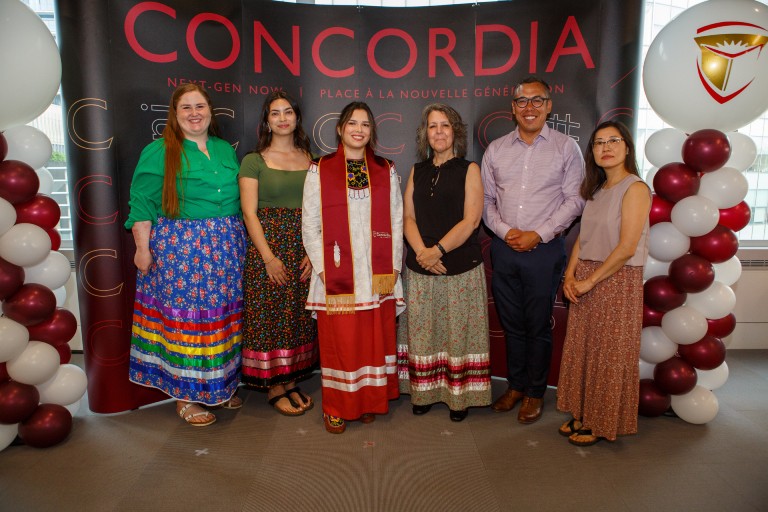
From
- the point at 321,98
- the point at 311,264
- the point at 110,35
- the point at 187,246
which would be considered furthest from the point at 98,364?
the point at 321,98

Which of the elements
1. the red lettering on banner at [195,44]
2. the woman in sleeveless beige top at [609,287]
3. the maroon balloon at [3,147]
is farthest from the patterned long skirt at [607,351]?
the maroon balloon at [3,147]

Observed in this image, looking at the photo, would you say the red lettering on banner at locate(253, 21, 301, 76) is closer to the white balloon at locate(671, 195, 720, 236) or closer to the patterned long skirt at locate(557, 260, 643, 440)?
the patterned long skirt at locate(557, 260, 643, 440)

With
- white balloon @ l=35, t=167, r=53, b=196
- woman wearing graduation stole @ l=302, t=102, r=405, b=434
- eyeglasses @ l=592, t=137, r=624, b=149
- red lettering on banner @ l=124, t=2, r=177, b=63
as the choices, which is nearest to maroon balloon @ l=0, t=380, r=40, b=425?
white balloon @ l=35, t=167, r=53, b=196

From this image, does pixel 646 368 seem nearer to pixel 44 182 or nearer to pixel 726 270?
pixel 726 270

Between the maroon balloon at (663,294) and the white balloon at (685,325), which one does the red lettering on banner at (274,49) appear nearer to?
the maroon balloon at (663,294)

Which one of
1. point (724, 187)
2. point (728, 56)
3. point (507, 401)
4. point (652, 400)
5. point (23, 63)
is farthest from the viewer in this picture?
point (507, 401)

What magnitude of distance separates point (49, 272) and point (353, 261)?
4.79ft

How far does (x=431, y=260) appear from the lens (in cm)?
266

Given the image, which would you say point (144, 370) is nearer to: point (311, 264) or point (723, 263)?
point (311, 264)

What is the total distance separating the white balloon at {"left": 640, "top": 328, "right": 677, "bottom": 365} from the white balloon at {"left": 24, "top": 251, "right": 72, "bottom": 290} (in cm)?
296

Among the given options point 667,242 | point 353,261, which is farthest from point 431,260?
point 667,242

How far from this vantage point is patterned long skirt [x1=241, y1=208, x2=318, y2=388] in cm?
275

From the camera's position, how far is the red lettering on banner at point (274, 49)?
3160 millimetres

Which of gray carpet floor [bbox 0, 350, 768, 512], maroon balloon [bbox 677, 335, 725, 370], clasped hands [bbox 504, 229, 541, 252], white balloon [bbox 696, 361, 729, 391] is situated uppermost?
clasped hands [bbox 504, 229, 541, 252]
